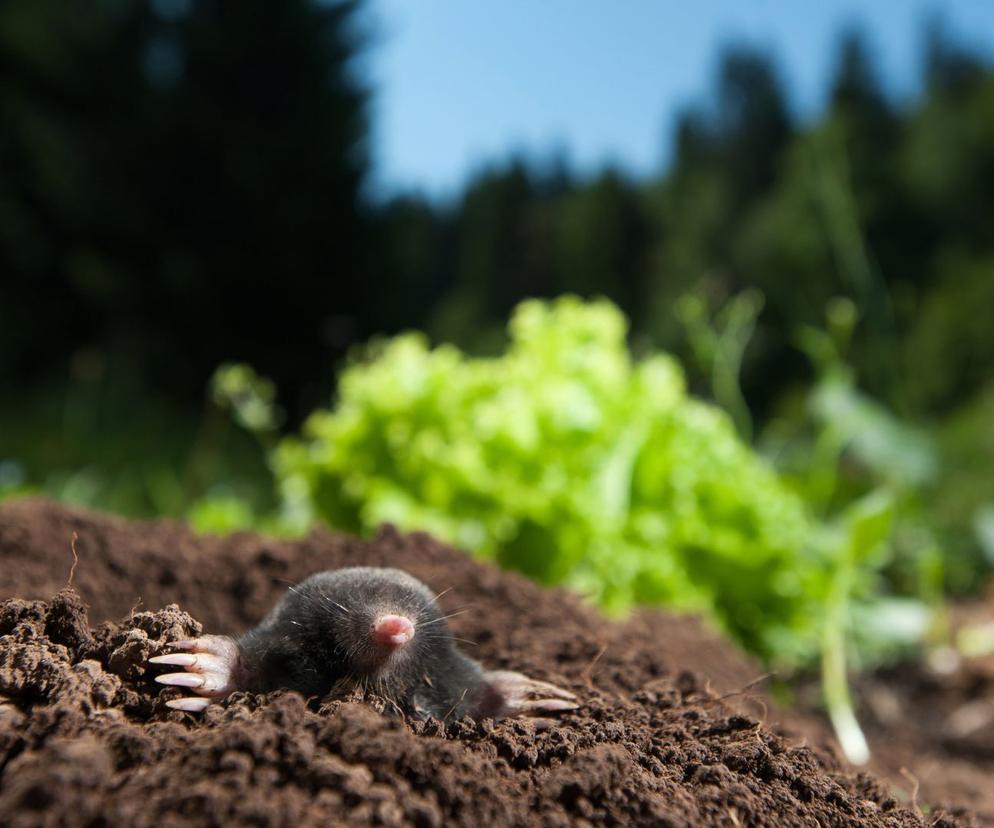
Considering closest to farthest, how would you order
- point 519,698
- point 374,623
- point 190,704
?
point 190,704
point 374,623
point 519,698

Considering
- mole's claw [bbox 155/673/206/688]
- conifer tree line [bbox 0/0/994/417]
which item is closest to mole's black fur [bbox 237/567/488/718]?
mole's claw [bbox 155/673/206/688]

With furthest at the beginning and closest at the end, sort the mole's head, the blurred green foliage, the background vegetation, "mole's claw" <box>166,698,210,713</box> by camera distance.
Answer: the background vegetation → the blurred green foliage → the mole's head → "mole's claw" <box>166,698,210,713</box>

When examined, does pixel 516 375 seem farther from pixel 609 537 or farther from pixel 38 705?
pixel 38 705

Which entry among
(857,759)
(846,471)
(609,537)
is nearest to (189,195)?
(846,471)

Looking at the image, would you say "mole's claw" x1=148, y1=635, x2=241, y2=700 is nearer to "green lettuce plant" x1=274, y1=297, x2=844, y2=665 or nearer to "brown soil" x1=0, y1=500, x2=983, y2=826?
"brown soil" x1=0, y1=500, x2=983, y2=826

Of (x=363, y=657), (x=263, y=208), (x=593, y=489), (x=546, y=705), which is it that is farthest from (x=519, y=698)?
(x=263, y=208)

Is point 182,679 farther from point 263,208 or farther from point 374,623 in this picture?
point 263,208

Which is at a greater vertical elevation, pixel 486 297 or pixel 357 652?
pixel 486 297
